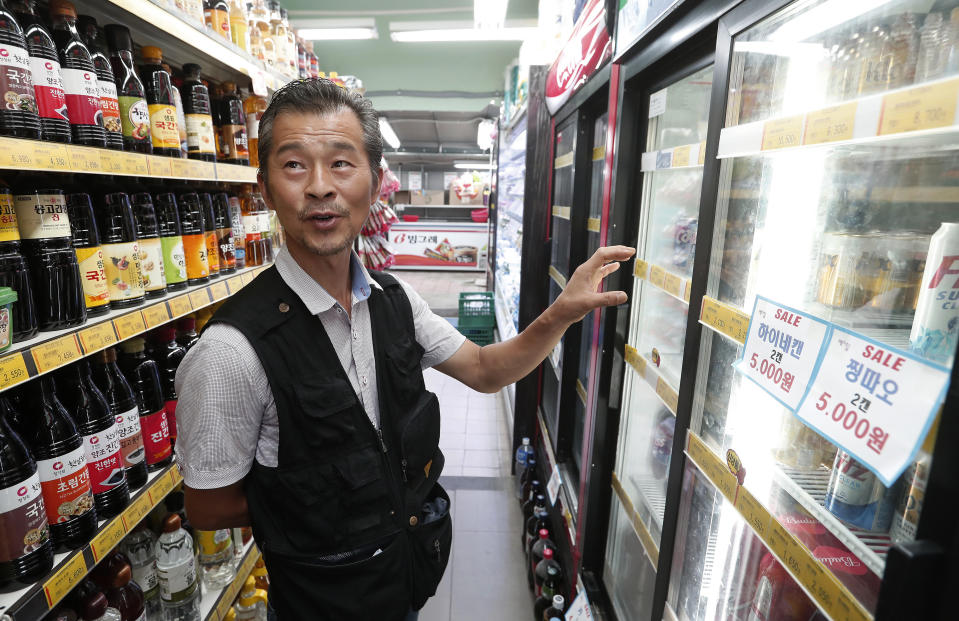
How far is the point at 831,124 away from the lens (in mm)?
812

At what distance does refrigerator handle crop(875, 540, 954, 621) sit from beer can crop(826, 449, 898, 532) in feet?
0.95

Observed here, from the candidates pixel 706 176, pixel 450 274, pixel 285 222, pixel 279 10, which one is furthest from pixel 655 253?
pixel 450 274

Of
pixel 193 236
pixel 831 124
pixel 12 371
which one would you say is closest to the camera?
pixel 831 124

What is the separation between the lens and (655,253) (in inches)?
78.0

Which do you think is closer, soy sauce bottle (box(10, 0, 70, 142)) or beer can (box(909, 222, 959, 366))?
beer can (box(909, 222, 959, 366))

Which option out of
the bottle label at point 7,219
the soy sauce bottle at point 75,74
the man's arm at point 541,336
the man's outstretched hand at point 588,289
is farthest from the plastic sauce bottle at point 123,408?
the man's outstretched hand at point 588,289

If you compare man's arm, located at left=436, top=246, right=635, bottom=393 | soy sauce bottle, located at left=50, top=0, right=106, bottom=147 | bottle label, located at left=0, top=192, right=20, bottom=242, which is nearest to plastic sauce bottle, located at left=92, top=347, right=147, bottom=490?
bottle label, located at left=0, top=192, right=20, bottom=242

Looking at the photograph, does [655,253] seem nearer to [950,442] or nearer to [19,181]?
[950,442]

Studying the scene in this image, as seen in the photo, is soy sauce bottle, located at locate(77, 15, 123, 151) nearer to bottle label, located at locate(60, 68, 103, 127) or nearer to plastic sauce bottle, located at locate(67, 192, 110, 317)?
bottle label, located at locate(60, 68, 103, 127)

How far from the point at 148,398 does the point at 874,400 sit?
80.8 inches

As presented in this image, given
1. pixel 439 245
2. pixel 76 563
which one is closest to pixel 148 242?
pixel 76 563

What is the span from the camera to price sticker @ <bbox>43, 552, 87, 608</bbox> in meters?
1.26

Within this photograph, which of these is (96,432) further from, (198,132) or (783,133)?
(783,133)

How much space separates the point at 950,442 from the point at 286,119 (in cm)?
142
